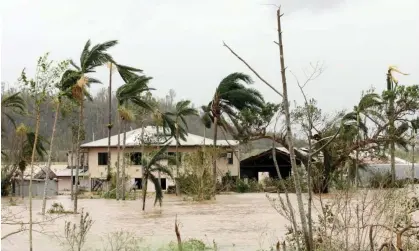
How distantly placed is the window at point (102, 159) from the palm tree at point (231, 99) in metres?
10.1

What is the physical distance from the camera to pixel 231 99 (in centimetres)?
3850

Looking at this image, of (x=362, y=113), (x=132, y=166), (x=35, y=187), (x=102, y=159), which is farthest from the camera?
(x=102, y=159)

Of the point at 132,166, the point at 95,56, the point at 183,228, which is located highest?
the point at 95,56

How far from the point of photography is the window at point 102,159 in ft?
146

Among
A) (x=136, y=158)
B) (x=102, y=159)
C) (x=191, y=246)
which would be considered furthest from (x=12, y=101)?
(x=102, y=159)

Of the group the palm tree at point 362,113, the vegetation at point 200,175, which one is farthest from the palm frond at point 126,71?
the palm tree at point 362,113

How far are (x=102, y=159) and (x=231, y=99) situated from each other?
1268cm

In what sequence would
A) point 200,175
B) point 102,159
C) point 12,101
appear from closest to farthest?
point 12,101 < point 200,175 < point 102,159

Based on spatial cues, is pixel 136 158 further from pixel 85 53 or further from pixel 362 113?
pixel 85 53

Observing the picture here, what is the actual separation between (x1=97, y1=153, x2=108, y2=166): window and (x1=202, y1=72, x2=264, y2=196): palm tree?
33.0 ft

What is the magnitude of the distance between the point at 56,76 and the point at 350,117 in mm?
24490

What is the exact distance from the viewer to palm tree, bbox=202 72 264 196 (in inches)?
1507

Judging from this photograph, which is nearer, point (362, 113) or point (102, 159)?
point (362, 113)

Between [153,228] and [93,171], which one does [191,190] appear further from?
[93,171]
